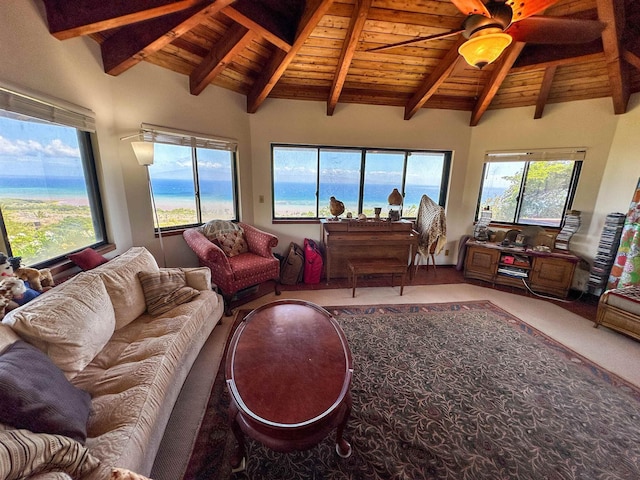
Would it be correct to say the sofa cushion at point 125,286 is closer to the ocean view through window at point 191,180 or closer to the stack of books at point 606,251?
the ocean view through window at point 191,180

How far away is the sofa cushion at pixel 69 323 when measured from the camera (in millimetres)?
1219

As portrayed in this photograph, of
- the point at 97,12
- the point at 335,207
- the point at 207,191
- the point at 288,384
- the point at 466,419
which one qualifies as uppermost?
the point at 97,12

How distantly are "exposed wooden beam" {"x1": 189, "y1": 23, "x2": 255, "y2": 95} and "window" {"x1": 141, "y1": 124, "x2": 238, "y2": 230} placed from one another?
23.1 inches

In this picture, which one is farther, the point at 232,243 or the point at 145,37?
the point at 232,243

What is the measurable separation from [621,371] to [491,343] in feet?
2.95

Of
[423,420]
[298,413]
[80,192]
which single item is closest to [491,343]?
[423,420]

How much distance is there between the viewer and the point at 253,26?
2150 millimetres

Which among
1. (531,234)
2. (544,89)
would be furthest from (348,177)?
(531,234)

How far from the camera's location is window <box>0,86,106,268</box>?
5.36ft

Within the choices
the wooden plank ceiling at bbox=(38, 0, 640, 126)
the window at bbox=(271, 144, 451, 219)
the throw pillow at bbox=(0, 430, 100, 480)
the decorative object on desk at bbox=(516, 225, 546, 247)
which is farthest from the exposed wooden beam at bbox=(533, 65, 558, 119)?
the throw pillow at bbox=(0, 430, 100, 480)

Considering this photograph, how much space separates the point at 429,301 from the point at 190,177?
11.4 feet

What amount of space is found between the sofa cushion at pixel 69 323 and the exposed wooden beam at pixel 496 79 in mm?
4282

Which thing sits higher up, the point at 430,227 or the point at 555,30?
the point at 555,30

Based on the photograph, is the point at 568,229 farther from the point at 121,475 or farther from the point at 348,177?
the point at 121,475
